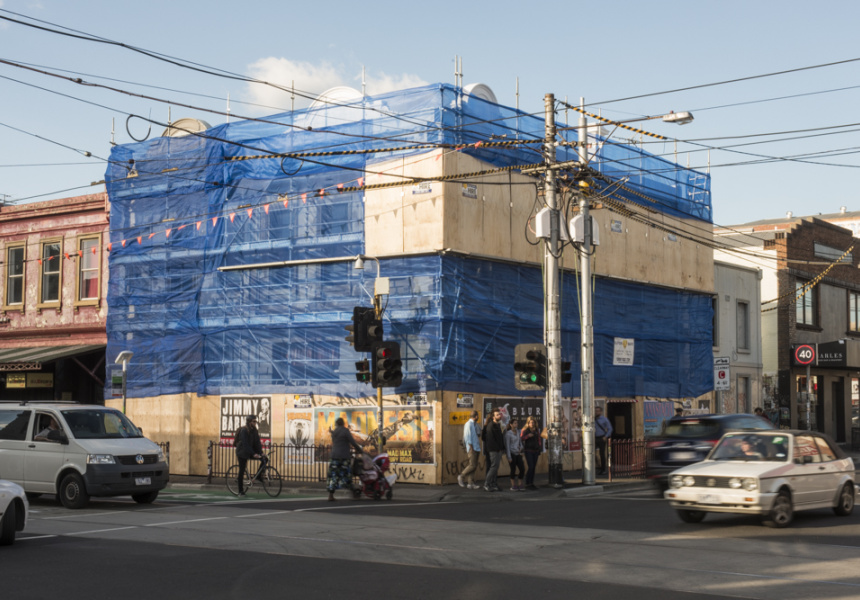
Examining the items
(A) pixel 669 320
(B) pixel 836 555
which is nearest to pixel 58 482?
(B) pixel 836 555

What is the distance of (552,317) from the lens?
72.3 ft

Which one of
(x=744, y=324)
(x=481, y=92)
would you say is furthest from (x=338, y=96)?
(x=744, y=324)

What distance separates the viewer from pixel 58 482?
1797 centimetres

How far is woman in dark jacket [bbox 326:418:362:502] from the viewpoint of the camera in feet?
64.7

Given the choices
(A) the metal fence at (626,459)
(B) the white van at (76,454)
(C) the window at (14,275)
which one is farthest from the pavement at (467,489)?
(C) the window at (14,275)

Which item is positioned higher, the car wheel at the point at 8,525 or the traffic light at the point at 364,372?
the traffic light at the point at 364,372

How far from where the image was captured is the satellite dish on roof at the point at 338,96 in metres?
26.8

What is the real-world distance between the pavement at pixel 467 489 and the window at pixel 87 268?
830 centimetres

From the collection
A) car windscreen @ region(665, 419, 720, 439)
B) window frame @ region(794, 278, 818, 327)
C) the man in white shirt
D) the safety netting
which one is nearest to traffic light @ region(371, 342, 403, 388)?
the man in white shirt

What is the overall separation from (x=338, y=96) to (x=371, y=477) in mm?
11552

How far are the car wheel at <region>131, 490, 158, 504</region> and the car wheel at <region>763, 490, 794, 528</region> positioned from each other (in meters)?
10.8

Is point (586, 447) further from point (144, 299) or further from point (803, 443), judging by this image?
point (144, 299)

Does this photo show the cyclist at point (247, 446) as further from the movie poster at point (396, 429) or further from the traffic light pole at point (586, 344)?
the traffic light pole at point (586, 344)

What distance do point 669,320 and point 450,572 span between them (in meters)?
23.0
